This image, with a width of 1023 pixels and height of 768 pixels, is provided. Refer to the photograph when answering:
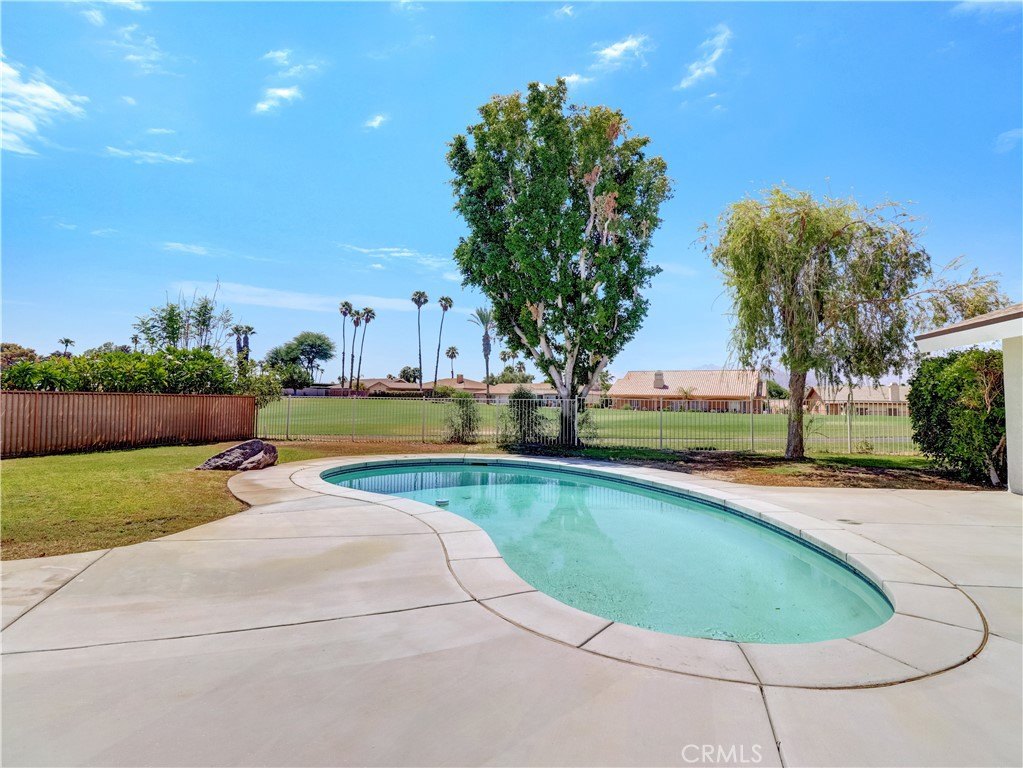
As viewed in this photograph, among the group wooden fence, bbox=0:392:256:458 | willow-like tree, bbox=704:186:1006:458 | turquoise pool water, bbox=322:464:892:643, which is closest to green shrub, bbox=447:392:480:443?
wooden fence, bbox=0:392:256:458

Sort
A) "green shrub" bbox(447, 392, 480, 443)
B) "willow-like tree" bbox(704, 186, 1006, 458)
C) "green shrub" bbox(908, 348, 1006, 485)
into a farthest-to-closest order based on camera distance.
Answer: "green shrub" bbox(447, 392, 480, 443) < "willow-like tree" bbox(704, 186, 1006, 458) < "green shrub" bbox(908, 348, 1006, 485)

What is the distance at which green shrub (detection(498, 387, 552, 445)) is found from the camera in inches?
627

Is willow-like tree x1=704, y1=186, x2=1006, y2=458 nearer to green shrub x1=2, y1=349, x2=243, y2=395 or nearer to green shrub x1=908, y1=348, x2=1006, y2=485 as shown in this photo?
green shrub x1=908, y1=348, x2=1006, y2=485

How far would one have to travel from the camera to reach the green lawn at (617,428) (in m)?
14.5

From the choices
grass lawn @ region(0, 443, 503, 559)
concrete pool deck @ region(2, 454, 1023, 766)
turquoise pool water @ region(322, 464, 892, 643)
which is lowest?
turquoise pool water @ region(322, 464, 892, 643)

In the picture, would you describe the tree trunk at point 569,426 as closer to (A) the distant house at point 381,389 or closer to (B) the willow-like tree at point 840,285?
(B) the willow-like tree at point 840,285

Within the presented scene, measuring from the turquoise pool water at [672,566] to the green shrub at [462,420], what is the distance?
7.38 m

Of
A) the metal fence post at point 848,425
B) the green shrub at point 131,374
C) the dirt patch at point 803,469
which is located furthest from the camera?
the metal fence post at point 848,425

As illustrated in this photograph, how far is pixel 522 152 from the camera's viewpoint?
1490 centimetres

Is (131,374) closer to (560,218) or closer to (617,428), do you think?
(560,218)

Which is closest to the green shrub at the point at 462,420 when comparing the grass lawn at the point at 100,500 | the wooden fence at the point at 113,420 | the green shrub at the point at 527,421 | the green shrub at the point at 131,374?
the green shrub at the point at 527,421

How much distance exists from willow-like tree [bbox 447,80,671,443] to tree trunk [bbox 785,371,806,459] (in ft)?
15.8

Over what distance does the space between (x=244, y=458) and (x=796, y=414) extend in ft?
41.8

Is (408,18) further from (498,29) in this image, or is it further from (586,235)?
(586,235)
